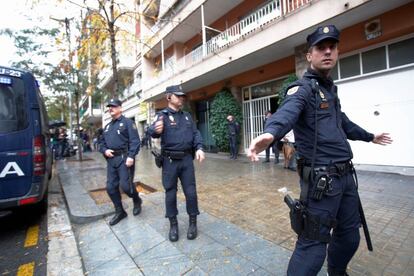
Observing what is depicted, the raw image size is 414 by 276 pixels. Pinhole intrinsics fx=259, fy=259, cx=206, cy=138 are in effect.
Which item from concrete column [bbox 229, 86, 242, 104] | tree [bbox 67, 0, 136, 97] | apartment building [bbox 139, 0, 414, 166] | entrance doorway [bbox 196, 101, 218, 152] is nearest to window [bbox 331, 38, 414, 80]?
apartment building [bbox 139, 0, 414, 166]

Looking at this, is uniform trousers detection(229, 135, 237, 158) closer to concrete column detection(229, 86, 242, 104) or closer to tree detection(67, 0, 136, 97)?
concrete column detection(229, 86, 242, 104)

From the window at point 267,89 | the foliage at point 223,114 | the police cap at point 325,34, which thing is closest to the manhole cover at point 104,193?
the police cap at point 325,34

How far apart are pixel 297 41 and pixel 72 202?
7250 millimetres

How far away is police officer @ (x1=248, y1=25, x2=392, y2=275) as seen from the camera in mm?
1720

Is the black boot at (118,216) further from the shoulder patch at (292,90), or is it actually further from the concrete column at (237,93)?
the concrete column at (237,93)

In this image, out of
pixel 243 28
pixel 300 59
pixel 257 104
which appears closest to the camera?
pixel 300 59

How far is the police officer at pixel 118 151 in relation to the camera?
3969 millimetres

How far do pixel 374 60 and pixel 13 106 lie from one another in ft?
26.1

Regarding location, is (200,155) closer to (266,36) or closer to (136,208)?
(136,208)

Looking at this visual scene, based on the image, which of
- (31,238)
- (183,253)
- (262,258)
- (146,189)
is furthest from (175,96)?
(146,189)

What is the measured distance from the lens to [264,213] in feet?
13.1

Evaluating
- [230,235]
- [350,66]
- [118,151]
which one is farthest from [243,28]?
[230,235]

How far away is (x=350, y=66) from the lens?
7.26 metres

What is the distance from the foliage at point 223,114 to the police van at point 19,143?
25.7ft
